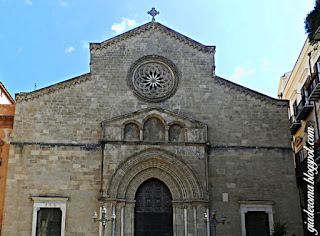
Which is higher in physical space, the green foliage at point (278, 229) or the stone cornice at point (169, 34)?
the stone cornice at point (169, 34)

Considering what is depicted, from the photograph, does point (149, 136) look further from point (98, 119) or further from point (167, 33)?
point (167, 33)

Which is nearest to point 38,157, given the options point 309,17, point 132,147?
point 132,147

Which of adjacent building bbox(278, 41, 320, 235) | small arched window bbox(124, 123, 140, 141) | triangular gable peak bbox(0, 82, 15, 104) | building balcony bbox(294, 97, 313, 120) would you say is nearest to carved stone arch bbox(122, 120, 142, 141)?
small arched window bbox(124, 123, 140, 141)

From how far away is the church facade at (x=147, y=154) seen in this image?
63.6 feet

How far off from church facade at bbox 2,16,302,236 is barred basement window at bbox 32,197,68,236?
4cm

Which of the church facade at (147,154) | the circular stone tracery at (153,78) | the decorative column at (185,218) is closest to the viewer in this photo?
the decorative column at (185,218)

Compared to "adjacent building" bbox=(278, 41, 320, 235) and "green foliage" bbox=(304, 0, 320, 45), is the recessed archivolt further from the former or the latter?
"green foliage" bbox=(304, 0, 320, 45)

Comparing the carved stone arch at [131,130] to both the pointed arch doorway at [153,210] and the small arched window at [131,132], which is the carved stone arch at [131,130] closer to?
the small arched window at [131,132]

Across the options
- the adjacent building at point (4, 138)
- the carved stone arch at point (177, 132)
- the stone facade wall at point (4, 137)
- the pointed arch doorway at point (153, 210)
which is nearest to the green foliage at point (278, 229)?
the pointed arch doorway at point (153, 210)

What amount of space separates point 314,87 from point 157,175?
29.9 feet

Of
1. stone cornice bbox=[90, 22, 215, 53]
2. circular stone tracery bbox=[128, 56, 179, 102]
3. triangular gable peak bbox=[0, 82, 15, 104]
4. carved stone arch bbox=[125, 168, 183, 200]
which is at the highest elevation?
stone cornice bbox=[90, 22, 215, 53]

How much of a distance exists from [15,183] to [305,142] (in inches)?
622

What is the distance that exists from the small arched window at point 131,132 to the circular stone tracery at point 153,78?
169cm

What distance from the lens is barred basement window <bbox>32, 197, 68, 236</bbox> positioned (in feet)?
62.6
